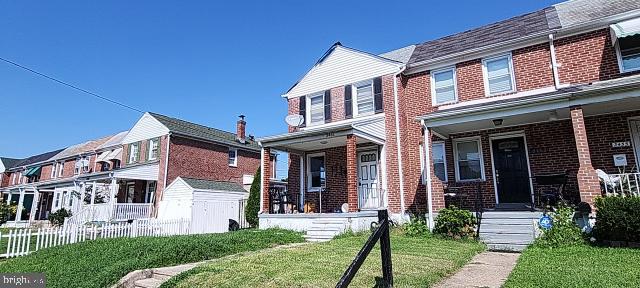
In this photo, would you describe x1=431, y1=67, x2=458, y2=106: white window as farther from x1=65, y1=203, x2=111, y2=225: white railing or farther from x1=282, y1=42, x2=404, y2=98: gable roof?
x1=65, y1=203, x2=111, y2=225: white railing

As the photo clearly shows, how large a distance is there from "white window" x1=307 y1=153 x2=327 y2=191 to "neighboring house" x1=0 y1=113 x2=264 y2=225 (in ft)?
37.1

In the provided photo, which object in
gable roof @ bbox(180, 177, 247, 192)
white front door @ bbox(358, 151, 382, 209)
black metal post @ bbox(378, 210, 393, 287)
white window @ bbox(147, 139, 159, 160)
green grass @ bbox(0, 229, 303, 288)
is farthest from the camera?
white window @ bbox(147, 139, 159, 160)

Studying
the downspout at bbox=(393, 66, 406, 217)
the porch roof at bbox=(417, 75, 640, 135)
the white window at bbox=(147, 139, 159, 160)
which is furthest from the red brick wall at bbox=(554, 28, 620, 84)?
the white window at bbox=(147, 139, 159, 160)

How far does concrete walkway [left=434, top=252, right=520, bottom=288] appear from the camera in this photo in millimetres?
5089

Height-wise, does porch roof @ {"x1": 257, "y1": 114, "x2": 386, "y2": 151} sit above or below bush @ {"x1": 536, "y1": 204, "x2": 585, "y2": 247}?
above

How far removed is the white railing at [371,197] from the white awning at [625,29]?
8865 mm

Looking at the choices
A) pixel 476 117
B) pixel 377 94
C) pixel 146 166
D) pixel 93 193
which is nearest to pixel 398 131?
pixel 377 94

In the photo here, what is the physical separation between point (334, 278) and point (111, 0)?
1354 cm

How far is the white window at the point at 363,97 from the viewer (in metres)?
15.2

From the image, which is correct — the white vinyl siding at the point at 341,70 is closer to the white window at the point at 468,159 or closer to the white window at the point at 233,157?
the white window at the point at 468,159

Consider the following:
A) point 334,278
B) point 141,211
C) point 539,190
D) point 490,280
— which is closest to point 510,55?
point 539,190

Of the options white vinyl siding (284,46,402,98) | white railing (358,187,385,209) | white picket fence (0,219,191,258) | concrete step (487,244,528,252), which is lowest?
concrete step (487,244,528,252)

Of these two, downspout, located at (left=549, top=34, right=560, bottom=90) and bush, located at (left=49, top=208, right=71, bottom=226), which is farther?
bush, located at (left=49, top=208, right=71, bottom=226)

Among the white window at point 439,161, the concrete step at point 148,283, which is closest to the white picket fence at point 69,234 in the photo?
the concrete step at point 148,283
